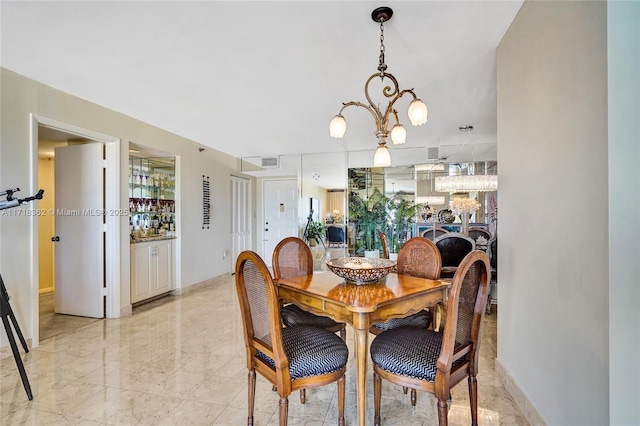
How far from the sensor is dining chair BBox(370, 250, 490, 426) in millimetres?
1338

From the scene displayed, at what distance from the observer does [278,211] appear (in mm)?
7062

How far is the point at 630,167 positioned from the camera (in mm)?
1055

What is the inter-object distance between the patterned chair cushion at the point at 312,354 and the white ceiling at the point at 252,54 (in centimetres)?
192

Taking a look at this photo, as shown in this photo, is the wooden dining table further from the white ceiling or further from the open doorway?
the open doorway

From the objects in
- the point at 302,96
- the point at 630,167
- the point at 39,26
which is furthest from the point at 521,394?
the point at 39,26

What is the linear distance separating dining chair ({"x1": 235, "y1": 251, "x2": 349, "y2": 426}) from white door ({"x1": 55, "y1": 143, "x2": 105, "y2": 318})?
288 cm

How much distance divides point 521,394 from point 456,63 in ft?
8.01

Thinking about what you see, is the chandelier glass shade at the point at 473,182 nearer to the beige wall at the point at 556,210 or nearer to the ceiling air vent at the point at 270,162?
the beige wall at the point at 556,210

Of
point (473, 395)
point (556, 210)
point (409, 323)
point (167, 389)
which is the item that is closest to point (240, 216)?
point (167, 389)

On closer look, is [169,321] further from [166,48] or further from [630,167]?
[630,167]

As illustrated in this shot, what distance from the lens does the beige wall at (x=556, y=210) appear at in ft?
3.77

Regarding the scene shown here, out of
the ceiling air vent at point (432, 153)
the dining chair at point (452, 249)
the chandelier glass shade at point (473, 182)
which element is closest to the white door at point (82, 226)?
the dining chair at point (452, 249)

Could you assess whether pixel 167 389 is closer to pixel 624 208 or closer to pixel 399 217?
pixel 624 208

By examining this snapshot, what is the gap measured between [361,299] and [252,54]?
2002 millimetres
